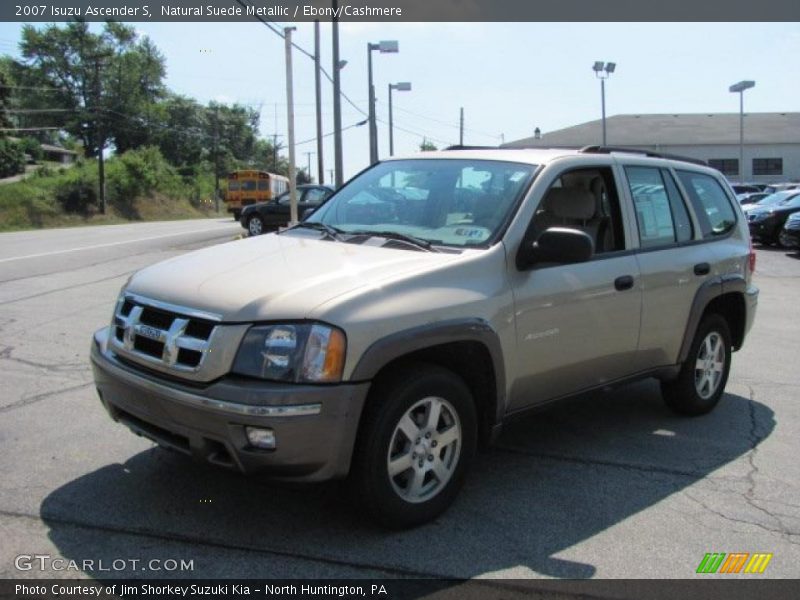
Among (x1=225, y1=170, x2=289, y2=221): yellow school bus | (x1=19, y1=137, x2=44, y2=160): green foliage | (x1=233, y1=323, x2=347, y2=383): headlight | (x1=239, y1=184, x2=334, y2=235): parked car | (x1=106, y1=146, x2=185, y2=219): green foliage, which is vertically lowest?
(x1=233, y1=323, x2=347, y2=383): headlight

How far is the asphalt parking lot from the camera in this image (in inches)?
133

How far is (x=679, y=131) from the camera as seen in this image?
5734 cm

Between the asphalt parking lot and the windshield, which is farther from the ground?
the windshield

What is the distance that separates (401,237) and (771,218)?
20.2 m

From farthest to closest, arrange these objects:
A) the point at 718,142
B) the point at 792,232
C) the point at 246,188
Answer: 1. the point at 718,142
2. the point at 246,188
3. the point at 792,232

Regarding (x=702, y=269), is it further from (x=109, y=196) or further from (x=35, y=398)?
(x=109, y=196)

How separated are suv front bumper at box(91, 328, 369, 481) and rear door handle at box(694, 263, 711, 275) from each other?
3022 mm

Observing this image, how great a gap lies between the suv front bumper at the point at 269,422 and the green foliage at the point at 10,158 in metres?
65.7

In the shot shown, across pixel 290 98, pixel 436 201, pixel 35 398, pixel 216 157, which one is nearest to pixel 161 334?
pixel 436 201

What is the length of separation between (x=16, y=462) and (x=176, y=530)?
1409mm

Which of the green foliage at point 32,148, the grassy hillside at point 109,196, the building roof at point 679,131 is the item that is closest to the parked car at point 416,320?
the grassy hillside at point 109,196

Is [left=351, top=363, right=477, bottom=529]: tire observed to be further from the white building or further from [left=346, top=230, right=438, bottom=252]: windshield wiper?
the white building

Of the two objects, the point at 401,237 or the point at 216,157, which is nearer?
the point at 401,237

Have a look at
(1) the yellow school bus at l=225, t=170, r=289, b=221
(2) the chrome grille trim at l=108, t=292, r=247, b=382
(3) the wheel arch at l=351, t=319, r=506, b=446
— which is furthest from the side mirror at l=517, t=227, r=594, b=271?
(1) the yellow school bus at l=225, t=170, r=289, b=221
